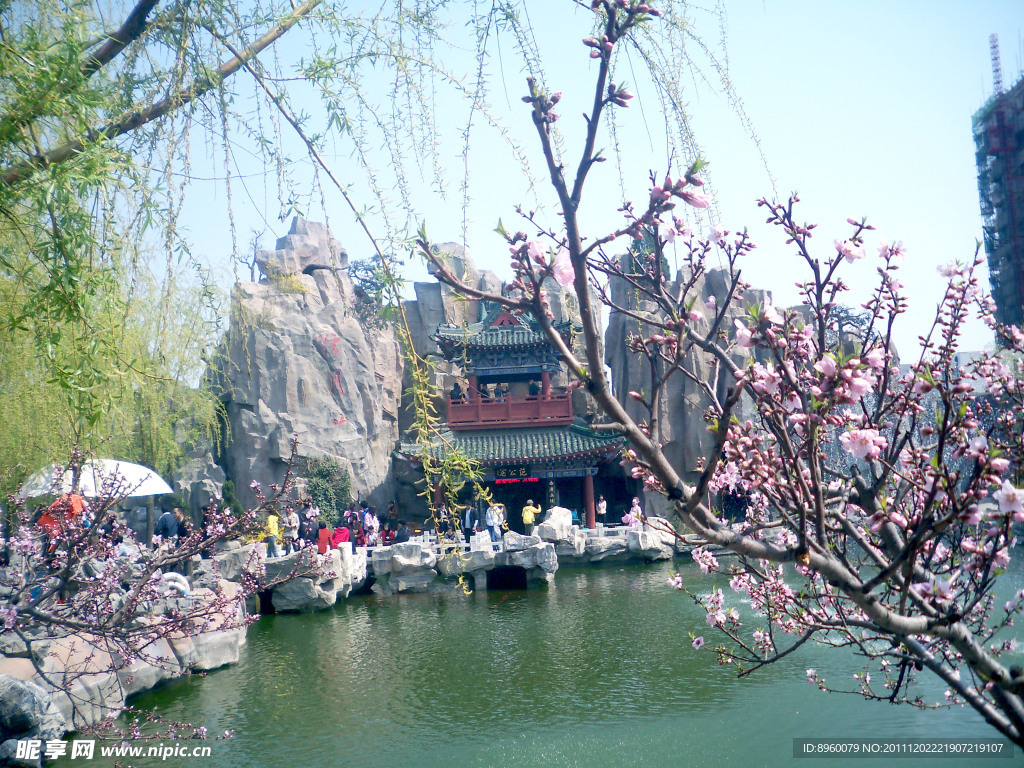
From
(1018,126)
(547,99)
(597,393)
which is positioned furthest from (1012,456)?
(1018,126)

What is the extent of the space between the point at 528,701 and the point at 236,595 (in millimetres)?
3212

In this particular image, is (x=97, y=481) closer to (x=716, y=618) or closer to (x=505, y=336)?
(x=716, y=618)

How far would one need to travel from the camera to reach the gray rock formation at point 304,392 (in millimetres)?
20328

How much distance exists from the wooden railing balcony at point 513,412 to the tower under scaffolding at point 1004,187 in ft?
44.6

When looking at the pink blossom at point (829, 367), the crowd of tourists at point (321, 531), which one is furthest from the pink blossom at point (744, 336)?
the crowd of tourists at point (321, 531)

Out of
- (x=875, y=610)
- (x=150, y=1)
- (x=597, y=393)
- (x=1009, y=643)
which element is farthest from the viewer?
(x=1009, y=643)

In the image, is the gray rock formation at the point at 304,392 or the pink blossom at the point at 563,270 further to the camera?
the gray rock formation at the point at 304,392

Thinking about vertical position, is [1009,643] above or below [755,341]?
below

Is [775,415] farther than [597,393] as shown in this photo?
Yes

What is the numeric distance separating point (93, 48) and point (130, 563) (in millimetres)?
8930

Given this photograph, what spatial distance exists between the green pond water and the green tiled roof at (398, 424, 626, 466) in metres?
7.37

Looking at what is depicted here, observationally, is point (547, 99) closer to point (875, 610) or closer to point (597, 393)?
point (597, 393)

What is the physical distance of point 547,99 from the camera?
1.74 meters

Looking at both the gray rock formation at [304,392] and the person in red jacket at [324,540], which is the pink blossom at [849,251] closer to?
the person in red jacket at [324,540]
